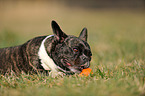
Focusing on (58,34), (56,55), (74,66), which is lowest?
(74,66)

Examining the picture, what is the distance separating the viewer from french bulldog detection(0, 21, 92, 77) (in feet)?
10.9

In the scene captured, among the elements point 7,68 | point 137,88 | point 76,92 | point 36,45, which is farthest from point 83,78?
point 7,68

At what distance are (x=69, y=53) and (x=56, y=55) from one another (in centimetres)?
25

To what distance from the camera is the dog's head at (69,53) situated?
10.8 ft

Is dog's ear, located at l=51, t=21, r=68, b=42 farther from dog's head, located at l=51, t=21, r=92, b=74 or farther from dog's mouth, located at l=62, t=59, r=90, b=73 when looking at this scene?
dog's mouth, located at l=62, t=59, r=90, b=73

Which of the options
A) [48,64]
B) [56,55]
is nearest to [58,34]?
[56,55]

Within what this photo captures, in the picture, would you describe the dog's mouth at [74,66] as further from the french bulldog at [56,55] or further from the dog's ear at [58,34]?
the dog's ear at [58,34]

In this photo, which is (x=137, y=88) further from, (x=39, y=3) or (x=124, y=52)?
(x=39, y=3)

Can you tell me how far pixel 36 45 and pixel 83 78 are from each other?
4.03ft

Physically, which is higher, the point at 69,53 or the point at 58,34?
the point at 58,34

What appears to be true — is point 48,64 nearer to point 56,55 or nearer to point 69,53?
point 56,55

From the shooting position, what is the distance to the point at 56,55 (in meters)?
3.36

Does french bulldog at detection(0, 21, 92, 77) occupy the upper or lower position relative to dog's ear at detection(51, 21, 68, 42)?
lower

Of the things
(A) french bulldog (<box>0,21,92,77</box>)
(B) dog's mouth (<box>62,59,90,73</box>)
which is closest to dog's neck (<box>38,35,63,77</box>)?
(A) french bulldog (<box>0,21,92,77</box>)
